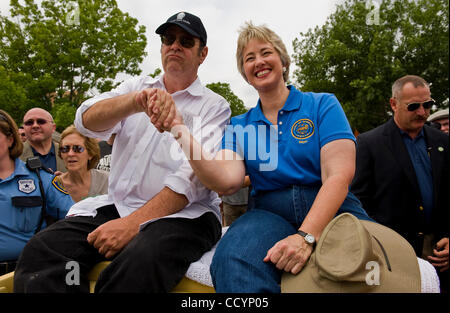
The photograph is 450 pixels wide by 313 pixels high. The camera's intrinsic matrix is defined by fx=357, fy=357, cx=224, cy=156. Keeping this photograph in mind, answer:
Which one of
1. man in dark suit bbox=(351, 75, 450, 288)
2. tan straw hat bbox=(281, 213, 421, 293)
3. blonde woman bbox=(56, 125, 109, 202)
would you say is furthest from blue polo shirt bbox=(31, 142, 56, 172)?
tan straw hat bbox=(281, 213, 421, 293)

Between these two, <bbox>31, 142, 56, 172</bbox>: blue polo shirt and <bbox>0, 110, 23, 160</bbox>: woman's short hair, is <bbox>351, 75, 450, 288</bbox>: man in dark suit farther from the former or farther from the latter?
<bbox>31, 142, 56, 172</bbox>: blue polo shirt

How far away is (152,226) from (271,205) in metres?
0.67

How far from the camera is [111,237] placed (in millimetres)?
1923

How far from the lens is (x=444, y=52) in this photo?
16.7 metres

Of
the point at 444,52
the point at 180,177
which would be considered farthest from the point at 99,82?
the point at 444,52

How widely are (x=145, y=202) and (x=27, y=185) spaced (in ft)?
4.26

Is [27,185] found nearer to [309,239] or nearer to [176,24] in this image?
[176,24]

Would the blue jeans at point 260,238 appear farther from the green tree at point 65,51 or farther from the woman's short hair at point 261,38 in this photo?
the green tree at point 65,51

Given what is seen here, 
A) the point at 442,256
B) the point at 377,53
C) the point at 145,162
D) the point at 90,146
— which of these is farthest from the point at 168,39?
the point at 377,53

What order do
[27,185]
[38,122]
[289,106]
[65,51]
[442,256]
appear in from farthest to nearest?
[65,51] < [38,122] < [442,256] < [27,185] < [289,106]

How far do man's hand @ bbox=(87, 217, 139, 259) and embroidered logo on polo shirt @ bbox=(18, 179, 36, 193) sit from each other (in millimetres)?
1267

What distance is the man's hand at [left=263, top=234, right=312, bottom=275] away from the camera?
5.24 ft

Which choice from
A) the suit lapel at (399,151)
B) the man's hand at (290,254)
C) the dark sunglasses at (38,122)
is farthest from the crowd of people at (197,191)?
the dark sunglasses at (38,122)

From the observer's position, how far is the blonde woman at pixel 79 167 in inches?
157
